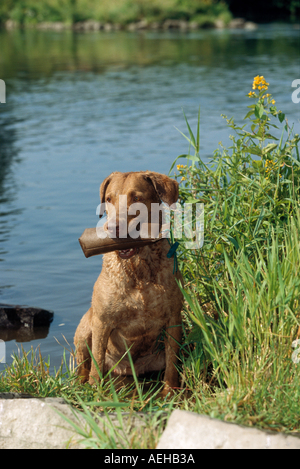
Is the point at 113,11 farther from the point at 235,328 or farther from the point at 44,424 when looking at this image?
the point at 44,424

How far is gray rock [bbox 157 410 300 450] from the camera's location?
286 centimetres

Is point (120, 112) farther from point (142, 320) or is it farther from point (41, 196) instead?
point (142, 320)

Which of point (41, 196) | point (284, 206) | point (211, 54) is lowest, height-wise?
point (41, 196)

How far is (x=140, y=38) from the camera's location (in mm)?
45250

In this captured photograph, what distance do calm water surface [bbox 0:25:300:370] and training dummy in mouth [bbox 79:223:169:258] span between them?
2.03 meters

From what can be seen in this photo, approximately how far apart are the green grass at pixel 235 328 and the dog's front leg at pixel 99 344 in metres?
0.13

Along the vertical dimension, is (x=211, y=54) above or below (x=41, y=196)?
above

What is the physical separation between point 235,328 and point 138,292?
713 mm

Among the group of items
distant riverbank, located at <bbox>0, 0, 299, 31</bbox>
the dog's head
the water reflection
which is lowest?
the dog's head

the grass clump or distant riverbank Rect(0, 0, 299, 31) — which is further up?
distant riverbank Rect(0, 0, 299, 31)

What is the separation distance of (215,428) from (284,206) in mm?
2239

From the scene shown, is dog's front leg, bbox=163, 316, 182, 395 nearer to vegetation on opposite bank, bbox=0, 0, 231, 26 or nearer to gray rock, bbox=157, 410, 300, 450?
gray rock, bbox=157, 410, 300, 450

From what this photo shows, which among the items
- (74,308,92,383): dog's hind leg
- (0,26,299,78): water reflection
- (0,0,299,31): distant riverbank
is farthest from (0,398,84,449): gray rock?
(0,0,299,31): distant riverbank
